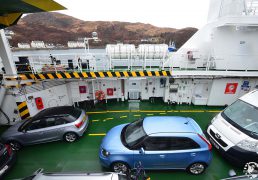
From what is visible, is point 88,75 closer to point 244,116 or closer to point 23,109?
point 23,109

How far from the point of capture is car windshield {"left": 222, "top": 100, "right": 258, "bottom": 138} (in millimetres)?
4611

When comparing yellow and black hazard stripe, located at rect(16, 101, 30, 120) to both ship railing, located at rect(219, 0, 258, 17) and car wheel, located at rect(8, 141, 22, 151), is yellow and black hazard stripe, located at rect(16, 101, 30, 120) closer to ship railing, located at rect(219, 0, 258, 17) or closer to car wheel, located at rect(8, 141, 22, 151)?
car wheel, located at rect(8, 141, 22, 151)

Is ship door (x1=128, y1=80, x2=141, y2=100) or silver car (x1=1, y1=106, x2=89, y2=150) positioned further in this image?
ship door (x1=128, y1=80, x2=141, y2=100)

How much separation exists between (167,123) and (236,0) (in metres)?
7.37

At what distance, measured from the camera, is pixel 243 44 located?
7848mm

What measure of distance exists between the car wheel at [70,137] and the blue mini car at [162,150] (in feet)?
6.64

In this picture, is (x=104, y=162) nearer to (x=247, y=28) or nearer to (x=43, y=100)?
(x=43, y=100)

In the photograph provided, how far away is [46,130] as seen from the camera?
5578mm

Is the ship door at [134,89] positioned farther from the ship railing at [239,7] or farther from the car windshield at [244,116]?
the ship railing at [239,7]

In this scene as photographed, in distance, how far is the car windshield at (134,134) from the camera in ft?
14.1

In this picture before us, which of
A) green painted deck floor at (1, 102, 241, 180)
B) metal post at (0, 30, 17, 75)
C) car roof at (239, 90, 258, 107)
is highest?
metal post at (0, 30, 17, 75)

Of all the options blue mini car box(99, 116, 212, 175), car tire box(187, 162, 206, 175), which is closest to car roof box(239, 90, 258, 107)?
blue mini car box(99, 116, 212, 175)

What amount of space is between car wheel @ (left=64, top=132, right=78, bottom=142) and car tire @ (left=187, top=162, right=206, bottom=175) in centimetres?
445

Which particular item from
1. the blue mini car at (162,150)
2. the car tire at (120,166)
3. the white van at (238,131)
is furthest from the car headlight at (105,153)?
the white van at (238,131)
